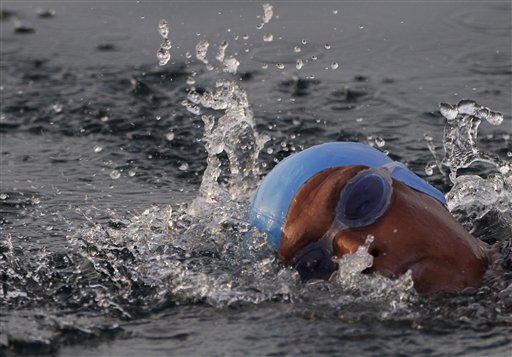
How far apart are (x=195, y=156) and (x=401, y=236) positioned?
240 centimetres

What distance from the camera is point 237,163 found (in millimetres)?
6121

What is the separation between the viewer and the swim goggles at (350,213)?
4.43 metres

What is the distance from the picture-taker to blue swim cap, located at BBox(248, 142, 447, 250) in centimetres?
461

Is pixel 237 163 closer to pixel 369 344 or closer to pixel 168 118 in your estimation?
pixel 168 118

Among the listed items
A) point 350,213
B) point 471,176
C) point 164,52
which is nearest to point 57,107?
point 164,52

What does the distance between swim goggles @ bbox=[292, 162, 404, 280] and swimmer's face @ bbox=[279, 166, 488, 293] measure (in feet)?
0.05

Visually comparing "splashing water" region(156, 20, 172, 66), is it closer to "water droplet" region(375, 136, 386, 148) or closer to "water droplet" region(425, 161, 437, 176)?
"water droplet" region(375, 136, 386, 148)

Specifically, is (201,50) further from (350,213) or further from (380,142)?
(350,213)

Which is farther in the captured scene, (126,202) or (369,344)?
(126,202)

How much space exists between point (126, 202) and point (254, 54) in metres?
2.39

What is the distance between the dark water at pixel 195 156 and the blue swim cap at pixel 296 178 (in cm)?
11

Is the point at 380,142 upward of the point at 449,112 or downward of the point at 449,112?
downward

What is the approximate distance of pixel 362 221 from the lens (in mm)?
4426

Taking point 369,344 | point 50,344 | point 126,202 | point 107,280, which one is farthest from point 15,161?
point 369,344
